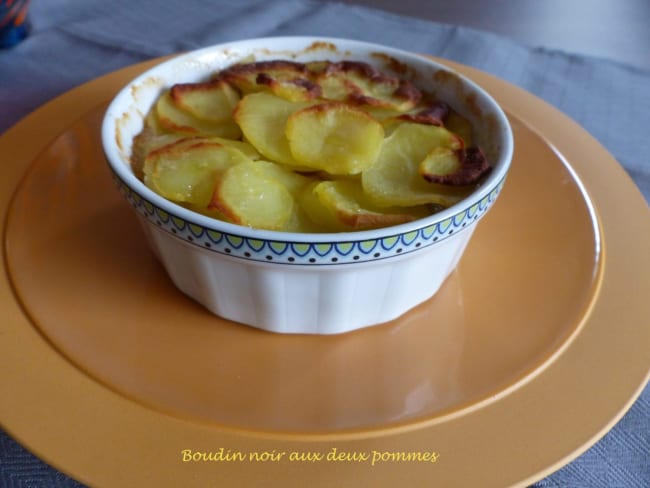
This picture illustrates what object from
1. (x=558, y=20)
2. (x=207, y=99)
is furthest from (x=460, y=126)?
(x=558, y=20)

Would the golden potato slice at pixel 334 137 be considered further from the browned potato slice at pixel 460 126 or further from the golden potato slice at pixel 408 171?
the browned potato slice at pixel 460 126

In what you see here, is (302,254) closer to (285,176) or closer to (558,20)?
(285,176)

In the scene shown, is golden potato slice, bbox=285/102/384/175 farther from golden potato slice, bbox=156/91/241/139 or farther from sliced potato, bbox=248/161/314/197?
golden potato slice, bbox=156/91/241/139

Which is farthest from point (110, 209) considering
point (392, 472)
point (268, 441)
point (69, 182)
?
point (392, 472)

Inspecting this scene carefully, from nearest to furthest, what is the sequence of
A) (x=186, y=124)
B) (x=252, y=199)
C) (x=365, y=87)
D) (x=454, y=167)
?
(x=252, y=199) → (x=454, y=167) → (x=186, y=124) → (x=365, y=87)

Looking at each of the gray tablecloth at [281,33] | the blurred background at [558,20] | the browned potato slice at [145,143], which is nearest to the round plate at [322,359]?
the browned potato slice at [145,143]
